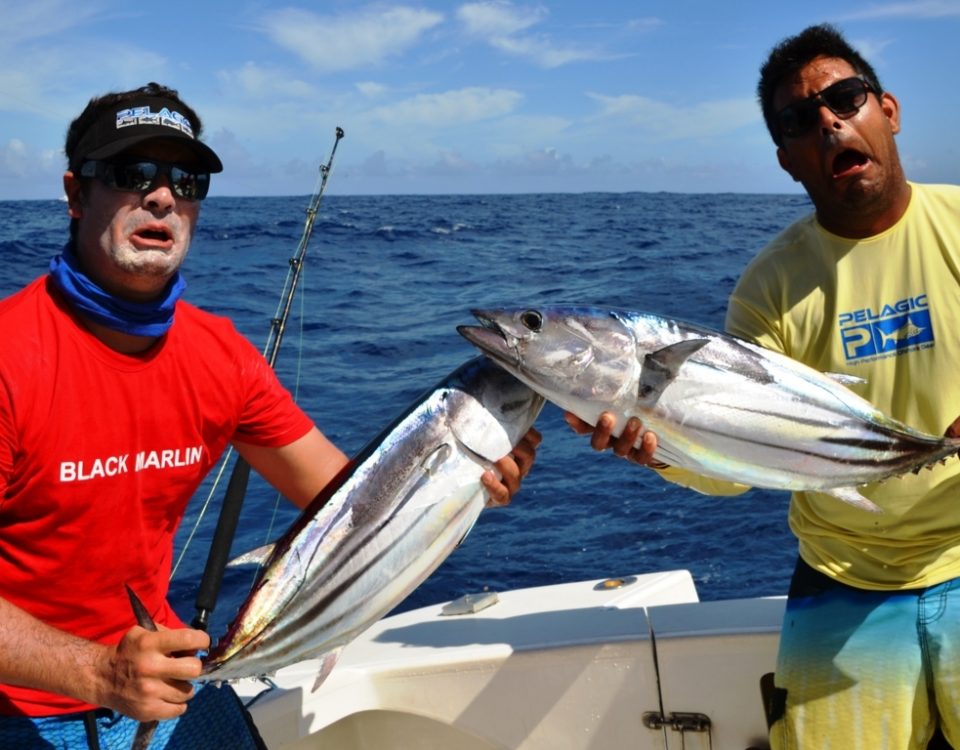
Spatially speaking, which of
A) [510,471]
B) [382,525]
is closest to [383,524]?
[382,525]

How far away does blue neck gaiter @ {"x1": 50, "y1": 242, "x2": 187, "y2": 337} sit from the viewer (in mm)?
2263

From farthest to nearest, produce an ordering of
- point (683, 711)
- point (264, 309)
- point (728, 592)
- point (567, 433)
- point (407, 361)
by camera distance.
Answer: point (264, 309), point (407, 361), point (567, 433), point (728, 592), point (683, 711)

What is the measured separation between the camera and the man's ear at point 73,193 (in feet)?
7.88

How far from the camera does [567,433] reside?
8562mm

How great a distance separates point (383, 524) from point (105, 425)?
0.82 meters

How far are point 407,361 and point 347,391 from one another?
3.88 ft

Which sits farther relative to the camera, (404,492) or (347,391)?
(347,391)

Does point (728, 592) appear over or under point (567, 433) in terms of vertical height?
under

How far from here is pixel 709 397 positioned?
2035 mm

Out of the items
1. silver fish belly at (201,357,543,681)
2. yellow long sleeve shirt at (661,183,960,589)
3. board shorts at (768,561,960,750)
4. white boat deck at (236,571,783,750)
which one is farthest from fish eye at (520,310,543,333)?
white boat deck at (236,571,783,750)

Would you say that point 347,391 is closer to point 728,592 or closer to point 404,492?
point 728,592

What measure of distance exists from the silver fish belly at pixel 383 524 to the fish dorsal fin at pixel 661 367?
0.78ft

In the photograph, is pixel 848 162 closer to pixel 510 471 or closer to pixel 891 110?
pixel 891 110

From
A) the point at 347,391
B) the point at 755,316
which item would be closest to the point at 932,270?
the point at 755,316
